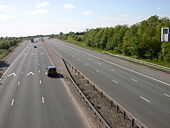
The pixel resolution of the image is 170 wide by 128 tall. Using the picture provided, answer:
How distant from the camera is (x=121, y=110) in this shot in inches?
795

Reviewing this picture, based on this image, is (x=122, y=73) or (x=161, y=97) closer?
(x=161, y=97)

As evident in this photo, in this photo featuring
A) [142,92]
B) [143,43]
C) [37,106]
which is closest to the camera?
[37,106]

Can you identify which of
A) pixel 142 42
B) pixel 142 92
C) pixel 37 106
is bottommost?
pixel 142 92

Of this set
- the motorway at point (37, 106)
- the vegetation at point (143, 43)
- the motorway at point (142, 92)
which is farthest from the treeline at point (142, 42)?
the motorway at point (37, 106)

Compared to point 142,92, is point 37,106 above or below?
above

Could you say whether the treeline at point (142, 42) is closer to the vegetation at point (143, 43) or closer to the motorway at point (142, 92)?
the vegetation at point (143, 43)

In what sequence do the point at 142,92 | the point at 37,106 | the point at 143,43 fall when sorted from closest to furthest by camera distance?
the point at 37,106 → the point at 142,92 → the point at 143,43

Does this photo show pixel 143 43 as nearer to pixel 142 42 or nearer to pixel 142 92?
pixel 142 42

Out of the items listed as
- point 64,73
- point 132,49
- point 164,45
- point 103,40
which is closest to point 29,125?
point 64,73

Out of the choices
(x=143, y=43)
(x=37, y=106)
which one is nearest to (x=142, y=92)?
(x=37, y=106)

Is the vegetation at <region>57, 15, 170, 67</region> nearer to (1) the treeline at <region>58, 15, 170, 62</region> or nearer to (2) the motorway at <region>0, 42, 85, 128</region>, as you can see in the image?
(1) the treeline at <region>58, 15, 170, 62</region>

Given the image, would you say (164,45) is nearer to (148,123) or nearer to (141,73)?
(141,73)

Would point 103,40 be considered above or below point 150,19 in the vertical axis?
below

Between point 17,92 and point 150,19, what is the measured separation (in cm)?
6913
